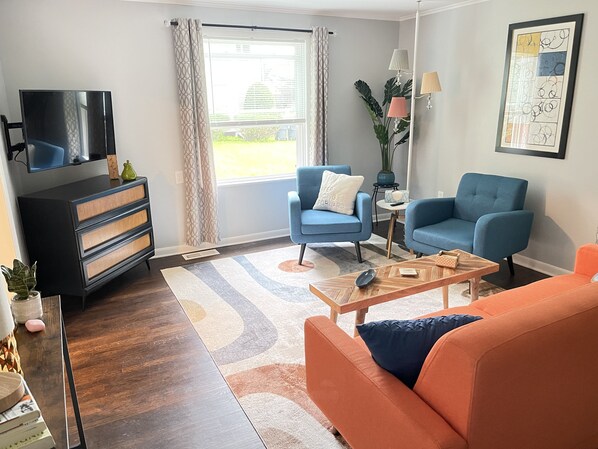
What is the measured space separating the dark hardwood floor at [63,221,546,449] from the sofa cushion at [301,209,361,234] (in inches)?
51.2

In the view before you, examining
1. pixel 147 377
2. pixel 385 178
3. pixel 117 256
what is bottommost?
pixel 147 377

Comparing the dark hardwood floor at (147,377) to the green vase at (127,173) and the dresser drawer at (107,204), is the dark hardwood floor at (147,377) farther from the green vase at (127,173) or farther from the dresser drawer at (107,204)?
the green vase at (127,173)

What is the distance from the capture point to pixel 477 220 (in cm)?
372

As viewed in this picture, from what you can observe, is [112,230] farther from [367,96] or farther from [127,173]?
[367,96]

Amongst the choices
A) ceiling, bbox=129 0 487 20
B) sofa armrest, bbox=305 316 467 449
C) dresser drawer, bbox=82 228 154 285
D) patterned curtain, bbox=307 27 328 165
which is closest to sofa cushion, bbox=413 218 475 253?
patterned curtain, bbox=307 27 328 165

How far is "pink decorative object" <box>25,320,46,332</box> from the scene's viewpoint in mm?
1729

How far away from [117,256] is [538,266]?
3.70 meters

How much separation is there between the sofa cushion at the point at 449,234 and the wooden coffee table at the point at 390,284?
62 centimetres

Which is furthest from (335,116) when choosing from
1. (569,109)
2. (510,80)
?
(569,109)

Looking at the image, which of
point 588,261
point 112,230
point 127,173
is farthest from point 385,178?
point 112,230

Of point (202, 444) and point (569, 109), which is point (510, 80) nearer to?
point (569, 109)

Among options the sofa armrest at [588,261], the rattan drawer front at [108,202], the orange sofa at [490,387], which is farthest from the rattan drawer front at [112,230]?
the sofa armrest at [588,261]

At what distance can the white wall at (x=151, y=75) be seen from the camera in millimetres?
3572

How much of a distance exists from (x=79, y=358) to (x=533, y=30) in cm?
429
